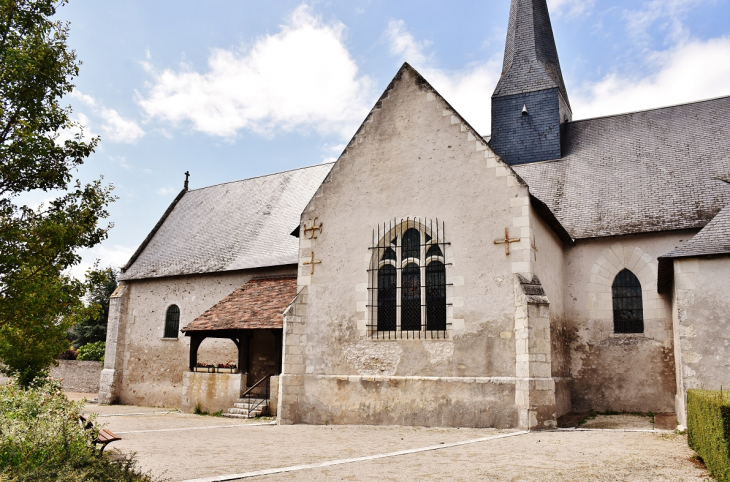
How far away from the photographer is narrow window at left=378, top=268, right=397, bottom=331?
1288 centimetres

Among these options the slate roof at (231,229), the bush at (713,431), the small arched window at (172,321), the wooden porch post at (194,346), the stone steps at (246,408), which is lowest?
the stone steps at (246,408)

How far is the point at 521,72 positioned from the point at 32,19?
46.0 ft

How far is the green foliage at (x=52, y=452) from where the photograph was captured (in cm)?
519

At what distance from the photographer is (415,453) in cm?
829

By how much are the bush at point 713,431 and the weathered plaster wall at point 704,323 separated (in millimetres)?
3022

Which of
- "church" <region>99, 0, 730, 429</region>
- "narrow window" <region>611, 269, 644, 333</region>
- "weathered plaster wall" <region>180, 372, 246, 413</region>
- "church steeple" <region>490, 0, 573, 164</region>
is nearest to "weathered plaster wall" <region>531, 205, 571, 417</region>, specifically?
"church" <region>99, 0, 730, 429</region>

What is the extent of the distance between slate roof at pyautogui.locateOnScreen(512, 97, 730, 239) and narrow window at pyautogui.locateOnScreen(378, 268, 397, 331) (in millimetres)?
4958

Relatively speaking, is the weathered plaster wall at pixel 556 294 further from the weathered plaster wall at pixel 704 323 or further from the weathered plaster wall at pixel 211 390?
the weathered plaster wall at pixel 211 390

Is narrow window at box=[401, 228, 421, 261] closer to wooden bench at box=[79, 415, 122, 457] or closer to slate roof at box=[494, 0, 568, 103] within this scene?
wooden bench at box=[79, 415, 122, 457]

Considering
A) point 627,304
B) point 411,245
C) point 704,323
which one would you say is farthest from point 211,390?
point 704,323

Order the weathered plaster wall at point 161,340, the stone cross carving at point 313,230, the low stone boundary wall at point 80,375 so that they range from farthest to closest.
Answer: the low stone boundary wall at point 80,375 < the weathered plaster wall at point 161,340 < the stone cross carving at point 313,230

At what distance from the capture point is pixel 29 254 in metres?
9.19

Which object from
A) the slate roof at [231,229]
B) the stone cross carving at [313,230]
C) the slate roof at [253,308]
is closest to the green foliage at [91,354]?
the slate roof at [231,229]

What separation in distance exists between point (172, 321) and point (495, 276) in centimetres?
1305
